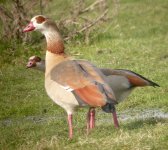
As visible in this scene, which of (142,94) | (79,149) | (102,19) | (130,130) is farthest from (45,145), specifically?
(102,19)

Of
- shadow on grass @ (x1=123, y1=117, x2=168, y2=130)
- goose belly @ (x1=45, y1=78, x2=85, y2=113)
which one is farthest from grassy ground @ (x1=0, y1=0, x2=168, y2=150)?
goose belly @ (x1=45, y1=78, x2=85, y2=113)

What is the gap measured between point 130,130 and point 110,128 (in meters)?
0.44

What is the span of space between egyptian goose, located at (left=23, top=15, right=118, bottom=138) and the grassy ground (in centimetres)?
38

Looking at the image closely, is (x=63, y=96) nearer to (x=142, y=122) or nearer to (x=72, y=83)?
(x=72, y=83)

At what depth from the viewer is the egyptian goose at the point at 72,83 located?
7.72m

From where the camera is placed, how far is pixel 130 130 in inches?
324

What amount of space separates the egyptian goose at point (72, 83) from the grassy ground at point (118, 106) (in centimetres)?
38

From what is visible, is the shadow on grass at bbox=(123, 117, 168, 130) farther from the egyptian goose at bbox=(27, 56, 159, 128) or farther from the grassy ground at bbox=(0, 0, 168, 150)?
the egyptian goose at bbox=(27, 56, 159, 128)

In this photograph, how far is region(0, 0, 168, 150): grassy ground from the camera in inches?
305

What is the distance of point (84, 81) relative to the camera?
7961 mm

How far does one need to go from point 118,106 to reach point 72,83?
2.90 m

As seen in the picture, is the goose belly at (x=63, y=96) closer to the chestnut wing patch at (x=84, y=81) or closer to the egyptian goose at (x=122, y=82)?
the chestnut wing patch at (x=84, y=81)

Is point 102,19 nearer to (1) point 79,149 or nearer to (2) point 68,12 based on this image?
(2) point 68,12

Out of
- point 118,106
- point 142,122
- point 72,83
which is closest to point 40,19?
point 72,83
